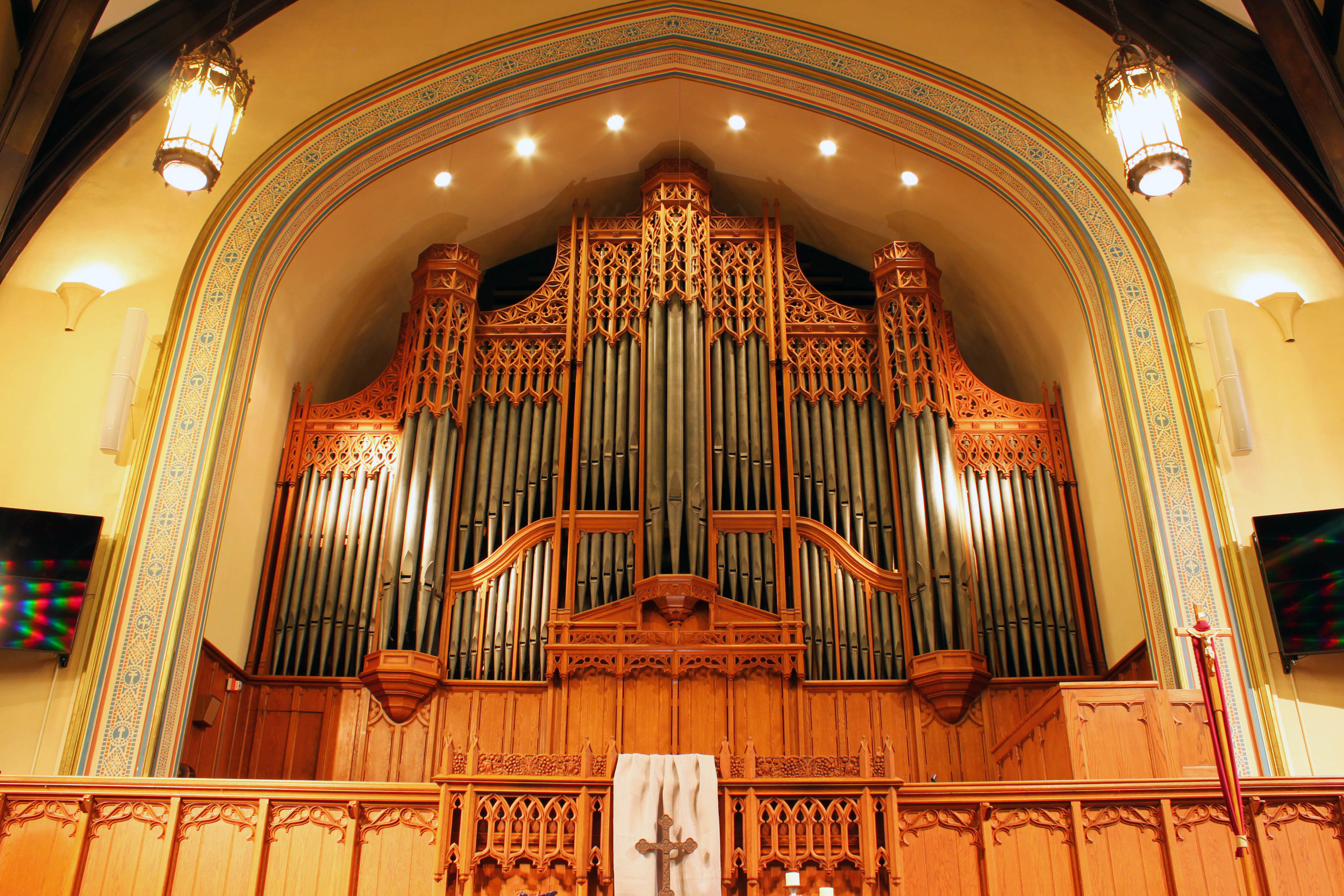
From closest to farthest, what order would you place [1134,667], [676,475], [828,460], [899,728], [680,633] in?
[1134,667], [899,728], [680,633], [676,475], [828,460]

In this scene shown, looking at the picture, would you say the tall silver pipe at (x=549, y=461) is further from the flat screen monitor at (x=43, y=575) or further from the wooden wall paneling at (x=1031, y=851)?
the wooden wall paneling at (x=1031, y=851)

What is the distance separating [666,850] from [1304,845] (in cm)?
363

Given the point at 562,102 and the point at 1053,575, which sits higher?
the point at 562,102

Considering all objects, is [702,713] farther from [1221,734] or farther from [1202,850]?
[1221,734]

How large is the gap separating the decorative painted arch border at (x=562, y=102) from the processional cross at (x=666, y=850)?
3569mm

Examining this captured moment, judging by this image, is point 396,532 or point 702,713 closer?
point 702,713

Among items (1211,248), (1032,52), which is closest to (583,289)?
(1032,52)

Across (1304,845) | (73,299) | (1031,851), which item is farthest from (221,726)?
(1304,845)

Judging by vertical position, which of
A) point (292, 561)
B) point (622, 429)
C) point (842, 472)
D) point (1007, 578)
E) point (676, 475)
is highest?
point (622, 429)

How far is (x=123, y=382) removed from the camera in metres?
8.59

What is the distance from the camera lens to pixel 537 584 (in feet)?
32.8

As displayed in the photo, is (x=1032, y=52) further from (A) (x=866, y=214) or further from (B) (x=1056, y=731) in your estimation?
(B) (x=1056, y=731)

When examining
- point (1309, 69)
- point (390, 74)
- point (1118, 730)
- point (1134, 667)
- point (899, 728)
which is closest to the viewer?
point (1118, 730)

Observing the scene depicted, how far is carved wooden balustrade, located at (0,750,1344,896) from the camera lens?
671 centimetres
